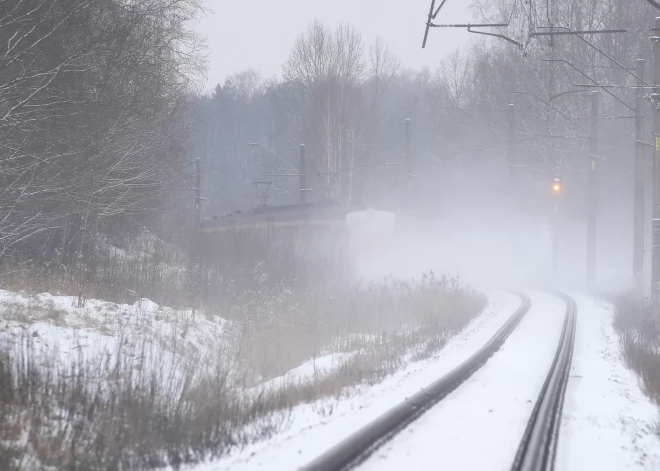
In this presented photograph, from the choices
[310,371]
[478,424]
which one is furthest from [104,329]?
[478,424]

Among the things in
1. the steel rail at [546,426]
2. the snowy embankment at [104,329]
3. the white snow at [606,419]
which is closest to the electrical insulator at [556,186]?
the white snow at [606,419]

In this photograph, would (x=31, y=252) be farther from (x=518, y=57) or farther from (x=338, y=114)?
(x=518, y=57)

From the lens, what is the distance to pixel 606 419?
306 inches

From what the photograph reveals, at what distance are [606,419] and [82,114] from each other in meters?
12.4

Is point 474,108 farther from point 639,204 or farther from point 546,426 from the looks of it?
point 546,426

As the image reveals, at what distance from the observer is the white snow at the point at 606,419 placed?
20.4 feet

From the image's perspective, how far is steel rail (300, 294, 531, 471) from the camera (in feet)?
17.4

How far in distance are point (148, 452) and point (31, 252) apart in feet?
44.5

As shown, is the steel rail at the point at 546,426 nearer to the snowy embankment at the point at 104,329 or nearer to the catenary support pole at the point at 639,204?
the snowy embankment at the point at 104,329

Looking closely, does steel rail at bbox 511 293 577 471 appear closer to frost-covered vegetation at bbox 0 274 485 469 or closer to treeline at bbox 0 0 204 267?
frost-covered vegetation at bbox 0 274 485 469

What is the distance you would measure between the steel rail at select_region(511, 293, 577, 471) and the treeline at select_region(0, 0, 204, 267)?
836 cm

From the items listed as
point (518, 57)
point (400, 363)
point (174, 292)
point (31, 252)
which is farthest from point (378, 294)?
point (518, 57)

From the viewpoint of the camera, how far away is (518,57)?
47.1 metres

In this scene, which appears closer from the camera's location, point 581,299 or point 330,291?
point 330,291
